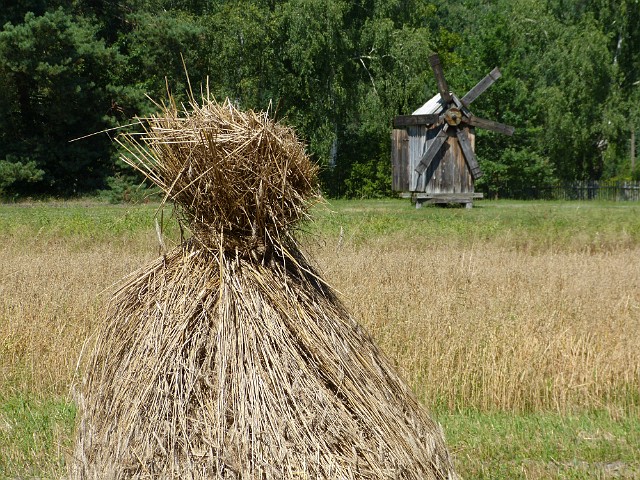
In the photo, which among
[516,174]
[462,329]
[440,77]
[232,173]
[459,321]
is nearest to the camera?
[232,173]

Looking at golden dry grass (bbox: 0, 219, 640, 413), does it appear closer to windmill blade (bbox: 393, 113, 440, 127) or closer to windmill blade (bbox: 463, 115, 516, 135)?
windmill blade (bbox: 393, 113, 440, 127)

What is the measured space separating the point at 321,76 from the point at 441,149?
8495mm

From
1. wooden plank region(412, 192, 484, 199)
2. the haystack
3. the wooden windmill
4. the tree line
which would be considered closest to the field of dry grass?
the haystack

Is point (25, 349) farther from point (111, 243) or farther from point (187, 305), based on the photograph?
point (111, 243)

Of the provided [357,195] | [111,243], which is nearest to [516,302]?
[111,243]

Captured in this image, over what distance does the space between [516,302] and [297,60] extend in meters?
29.3

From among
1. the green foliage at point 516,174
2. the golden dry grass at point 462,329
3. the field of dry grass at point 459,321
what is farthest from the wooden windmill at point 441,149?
the golden dry grass at point 462,329

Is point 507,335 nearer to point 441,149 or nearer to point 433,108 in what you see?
point 441,149

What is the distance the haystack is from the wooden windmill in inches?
1114

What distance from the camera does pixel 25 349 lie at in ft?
28.5

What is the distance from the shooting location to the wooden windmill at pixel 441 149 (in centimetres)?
3281

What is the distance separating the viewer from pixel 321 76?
1551 inches

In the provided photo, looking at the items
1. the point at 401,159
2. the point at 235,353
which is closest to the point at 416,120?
the point at 401,159

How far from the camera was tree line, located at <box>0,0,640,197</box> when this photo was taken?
34.3 m
